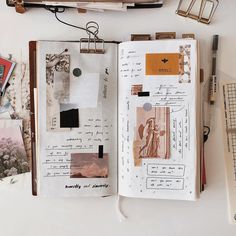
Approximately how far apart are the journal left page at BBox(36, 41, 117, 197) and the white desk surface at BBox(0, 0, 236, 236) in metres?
0.06

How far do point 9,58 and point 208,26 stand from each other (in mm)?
641

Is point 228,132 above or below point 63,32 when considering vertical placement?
below

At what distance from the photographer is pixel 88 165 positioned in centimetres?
117

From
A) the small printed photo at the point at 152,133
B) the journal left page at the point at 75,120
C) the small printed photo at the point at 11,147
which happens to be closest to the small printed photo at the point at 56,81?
the journal left page at the point at 75,120

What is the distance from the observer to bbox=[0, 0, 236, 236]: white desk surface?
45.8 inches

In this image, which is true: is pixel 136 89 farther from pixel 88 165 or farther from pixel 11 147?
pixel 11 147

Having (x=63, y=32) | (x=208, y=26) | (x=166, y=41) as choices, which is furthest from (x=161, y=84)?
(x=63, y=32)

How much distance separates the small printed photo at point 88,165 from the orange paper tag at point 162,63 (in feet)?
1.00

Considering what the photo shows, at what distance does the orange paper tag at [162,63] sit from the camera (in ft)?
3.67

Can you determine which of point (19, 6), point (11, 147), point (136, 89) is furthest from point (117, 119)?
point (19, 6)

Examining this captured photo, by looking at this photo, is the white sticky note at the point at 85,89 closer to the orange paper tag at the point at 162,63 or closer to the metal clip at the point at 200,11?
the orange paper tag at the point at 162,63

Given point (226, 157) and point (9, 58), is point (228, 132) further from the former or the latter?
point (9, 58)

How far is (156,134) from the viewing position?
1.13m

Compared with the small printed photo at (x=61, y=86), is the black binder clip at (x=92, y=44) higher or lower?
higher
